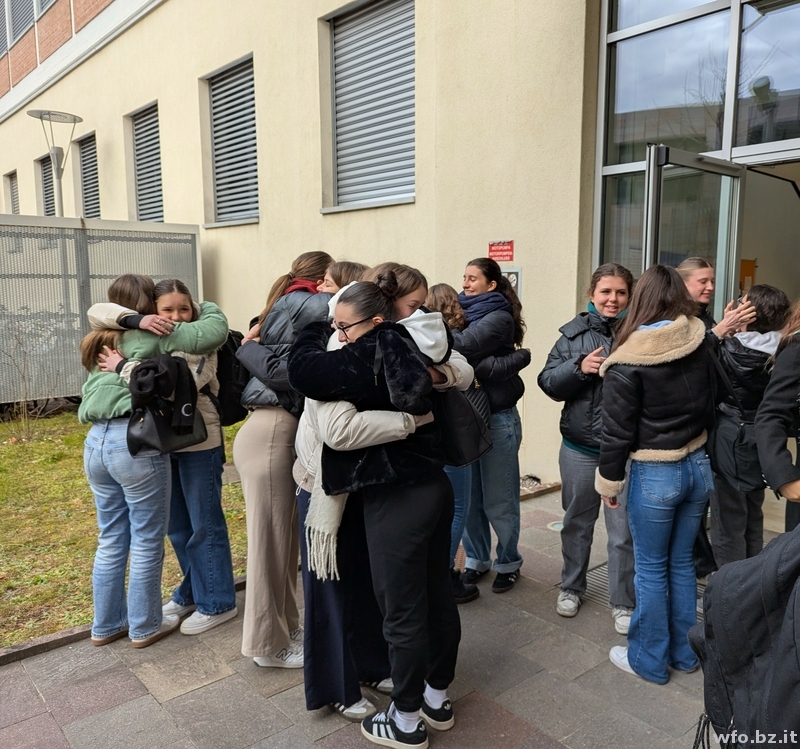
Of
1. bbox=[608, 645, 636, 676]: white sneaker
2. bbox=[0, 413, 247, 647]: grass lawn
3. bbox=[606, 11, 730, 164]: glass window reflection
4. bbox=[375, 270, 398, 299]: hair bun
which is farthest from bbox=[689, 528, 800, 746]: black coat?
bbox=[606, 11, 730, 164]: glass window reflection

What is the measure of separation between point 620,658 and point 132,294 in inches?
113

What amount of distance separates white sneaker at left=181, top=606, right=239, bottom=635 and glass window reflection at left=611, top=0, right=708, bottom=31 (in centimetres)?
513

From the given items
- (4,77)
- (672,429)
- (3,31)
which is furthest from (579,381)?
(3,31)

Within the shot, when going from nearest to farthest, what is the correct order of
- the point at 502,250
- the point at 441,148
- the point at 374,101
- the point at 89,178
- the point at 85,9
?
the point at 502,250
the point at 441,148
the point at 374,101
the point at 85,9
the point at 89,178

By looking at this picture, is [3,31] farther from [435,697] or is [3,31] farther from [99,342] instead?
[435,697]

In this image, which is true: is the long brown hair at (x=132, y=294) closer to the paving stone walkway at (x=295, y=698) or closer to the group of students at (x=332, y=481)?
the group of students at (x=332, y=481)

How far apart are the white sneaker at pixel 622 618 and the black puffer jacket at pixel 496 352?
47.5 inches

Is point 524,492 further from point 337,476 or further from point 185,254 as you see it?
point 185,254

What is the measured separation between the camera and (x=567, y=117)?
536cm

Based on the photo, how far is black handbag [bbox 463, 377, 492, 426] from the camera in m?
3.69

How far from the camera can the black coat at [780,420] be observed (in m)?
2.62

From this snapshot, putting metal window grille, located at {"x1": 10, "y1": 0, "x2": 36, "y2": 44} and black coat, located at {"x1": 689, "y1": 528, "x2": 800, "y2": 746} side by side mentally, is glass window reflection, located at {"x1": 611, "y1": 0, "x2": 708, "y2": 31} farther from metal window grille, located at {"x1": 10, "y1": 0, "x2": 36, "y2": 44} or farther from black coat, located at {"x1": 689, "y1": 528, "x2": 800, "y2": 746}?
metal window grille, located at {"x1": 10, "y1": 0, "x2": 36, "y2": 44}

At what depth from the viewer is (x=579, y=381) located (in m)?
3.39

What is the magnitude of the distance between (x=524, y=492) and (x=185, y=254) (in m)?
6.56
